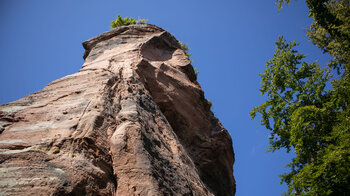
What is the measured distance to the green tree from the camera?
23.8ft

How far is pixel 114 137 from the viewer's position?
3980mm

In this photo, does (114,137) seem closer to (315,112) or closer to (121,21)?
(315,112)

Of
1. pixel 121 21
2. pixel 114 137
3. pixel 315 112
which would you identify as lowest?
pixel 114 137

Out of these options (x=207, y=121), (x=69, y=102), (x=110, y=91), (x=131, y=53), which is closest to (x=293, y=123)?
(x=207, y=121)

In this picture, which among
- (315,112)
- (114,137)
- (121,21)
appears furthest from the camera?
(121,21)

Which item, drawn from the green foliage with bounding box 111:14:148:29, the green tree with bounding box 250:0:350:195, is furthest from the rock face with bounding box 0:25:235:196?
the green foliage with bounding box 111:14:148:29

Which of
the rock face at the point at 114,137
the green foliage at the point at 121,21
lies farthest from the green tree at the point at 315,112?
the green foliage at the point at 121,21

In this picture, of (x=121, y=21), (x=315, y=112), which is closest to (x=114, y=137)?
(x=315, y=112)

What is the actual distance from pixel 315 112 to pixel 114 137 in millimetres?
7313

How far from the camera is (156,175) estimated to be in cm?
357

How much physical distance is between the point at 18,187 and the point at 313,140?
9439 mm

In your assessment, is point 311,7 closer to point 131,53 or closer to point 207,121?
point 207,121

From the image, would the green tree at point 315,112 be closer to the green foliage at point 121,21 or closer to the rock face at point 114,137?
the rock face at point 114,137

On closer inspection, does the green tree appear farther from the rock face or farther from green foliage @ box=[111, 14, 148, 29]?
green foliage @ box=[111, 14, 148, 29]
